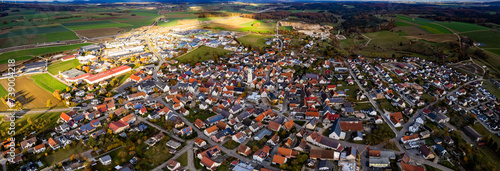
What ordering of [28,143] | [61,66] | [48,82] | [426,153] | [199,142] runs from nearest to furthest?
[426,153] → [28,143] → [199,142] → [48,82] → [61,66]

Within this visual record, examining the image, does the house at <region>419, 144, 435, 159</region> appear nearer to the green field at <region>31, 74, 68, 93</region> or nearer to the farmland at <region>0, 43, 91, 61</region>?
the green field at <region>31, 74, 68, 93</region>

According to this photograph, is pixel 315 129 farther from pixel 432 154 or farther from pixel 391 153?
pixel 432 154

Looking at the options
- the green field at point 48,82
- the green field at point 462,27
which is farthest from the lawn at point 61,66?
the green field at point 462,27

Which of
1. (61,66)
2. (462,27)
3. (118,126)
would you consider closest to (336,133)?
(118,126)

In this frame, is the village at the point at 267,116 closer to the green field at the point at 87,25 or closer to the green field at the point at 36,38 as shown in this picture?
the green field at the point at 36,38

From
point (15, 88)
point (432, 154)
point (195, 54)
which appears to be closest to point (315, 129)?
point (432, 154)

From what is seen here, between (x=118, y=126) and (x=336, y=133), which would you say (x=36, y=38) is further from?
(x=336, y=133)

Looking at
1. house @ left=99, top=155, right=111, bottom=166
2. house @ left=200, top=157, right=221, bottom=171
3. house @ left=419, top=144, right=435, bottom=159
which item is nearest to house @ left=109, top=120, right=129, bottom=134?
house @ left=99, top=155, right=111, bottom=166
